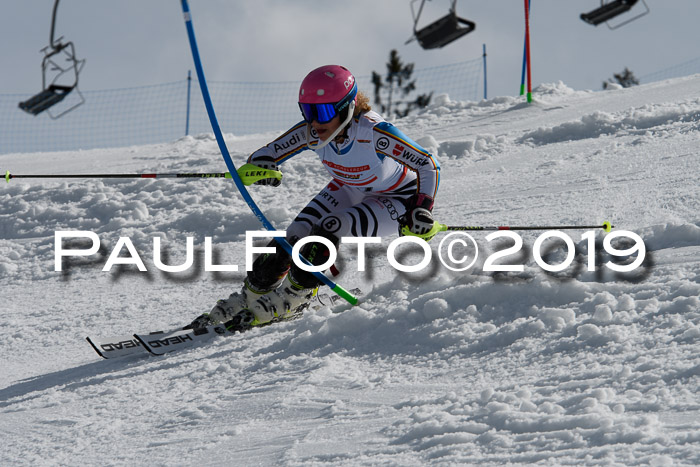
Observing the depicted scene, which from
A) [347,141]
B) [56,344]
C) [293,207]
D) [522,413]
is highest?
[347,141]

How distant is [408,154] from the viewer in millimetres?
4707

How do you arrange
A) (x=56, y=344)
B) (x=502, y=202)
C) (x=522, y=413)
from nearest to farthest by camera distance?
1. (x=522, y=413)
2. (x=56, y=344)
3. (x=502, y=202)

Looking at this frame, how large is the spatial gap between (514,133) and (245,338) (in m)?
6.37

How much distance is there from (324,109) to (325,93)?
9 cm

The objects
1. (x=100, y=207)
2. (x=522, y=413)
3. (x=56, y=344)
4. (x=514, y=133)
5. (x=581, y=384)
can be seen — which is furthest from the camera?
(x=514, y=133)

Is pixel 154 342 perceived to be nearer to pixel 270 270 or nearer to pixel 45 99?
pixel 270 270

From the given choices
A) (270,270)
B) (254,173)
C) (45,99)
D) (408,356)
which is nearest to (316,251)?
(270,270)

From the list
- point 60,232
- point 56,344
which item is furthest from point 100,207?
point 56,344

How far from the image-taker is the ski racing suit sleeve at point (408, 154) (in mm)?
4695

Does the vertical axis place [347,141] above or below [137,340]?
above

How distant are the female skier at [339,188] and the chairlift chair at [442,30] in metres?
3.67

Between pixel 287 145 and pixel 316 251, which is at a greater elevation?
pixel 287 145

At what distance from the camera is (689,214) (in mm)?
5660

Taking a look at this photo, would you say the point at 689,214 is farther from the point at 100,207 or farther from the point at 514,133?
the point at 100,207
